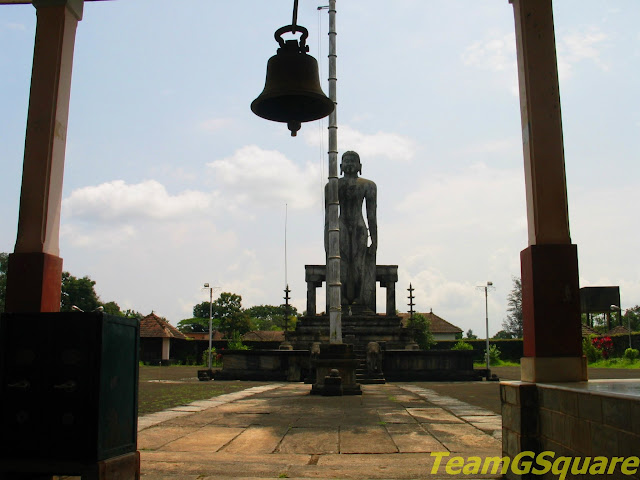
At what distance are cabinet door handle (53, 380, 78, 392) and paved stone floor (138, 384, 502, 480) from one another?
4.66 ft

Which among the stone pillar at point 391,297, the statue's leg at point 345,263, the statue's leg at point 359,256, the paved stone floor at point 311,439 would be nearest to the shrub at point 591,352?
the stone pillar at point 391,297

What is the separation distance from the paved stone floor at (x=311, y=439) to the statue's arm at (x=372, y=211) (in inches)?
535

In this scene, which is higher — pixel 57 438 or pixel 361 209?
pixel 361 209

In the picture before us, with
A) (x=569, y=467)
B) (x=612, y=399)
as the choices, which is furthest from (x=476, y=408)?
(x=612, y=399)

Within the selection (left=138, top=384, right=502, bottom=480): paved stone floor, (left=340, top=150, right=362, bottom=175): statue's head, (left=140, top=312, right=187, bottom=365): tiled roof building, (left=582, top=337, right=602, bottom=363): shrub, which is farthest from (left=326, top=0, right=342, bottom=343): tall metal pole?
(left=140, top=312, right=187, bottom=365): tiled roof building

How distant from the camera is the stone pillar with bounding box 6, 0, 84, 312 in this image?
4.96 m

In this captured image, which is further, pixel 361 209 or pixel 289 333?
pixel 361 209

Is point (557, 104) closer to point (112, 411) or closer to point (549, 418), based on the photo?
point (549, 418)

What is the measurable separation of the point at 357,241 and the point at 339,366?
11.4 meters

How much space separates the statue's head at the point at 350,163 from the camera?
918 inches

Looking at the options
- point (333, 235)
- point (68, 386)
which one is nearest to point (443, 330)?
point (333, 235)

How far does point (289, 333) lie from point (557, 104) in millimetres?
17978

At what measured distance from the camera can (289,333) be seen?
22.2 meters

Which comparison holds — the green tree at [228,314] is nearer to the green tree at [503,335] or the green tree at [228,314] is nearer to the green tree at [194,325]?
the green tree at [194,325]
